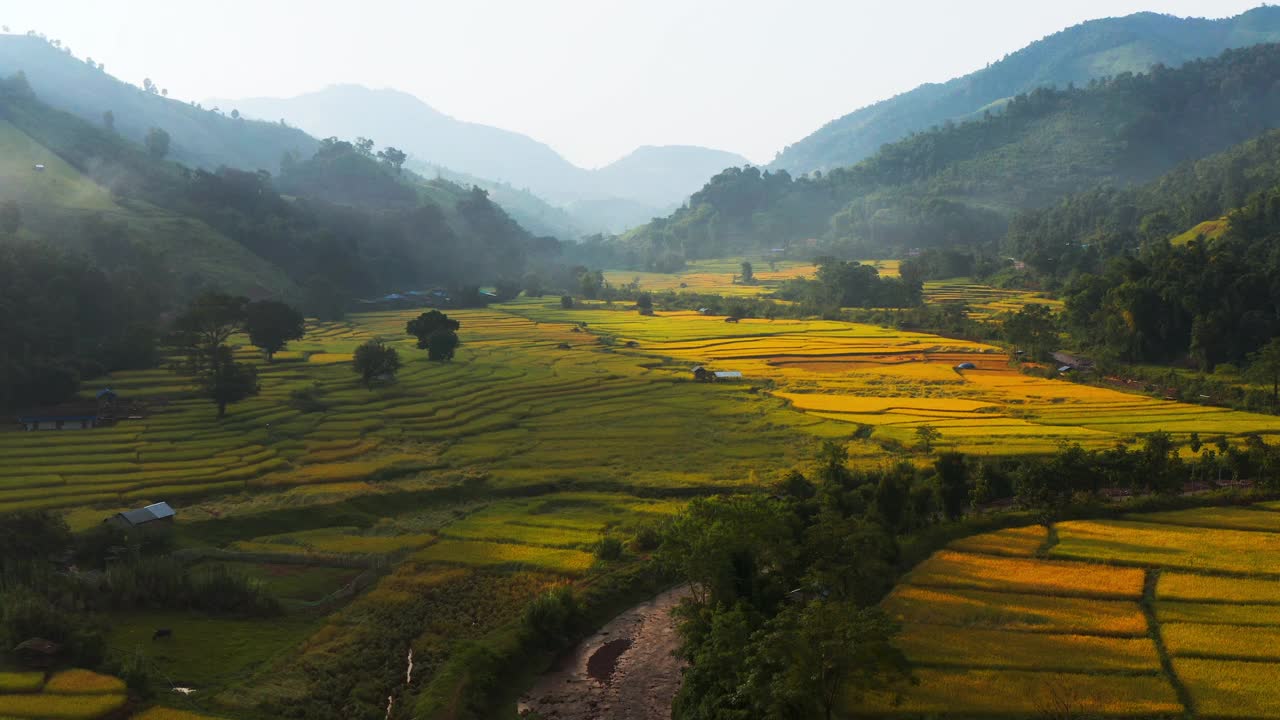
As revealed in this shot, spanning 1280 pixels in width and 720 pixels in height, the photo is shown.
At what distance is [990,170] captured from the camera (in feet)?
474

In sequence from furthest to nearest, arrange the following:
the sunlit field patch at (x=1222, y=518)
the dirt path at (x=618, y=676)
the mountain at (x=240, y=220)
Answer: the mountain at (x=240, y=220) → the sunlit field patch at (x=1222, y=518) → the dirt path at (x=618, y=676)

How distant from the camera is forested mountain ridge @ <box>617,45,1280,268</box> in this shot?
13525 cm

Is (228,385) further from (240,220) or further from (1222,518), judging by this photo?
(240,220)

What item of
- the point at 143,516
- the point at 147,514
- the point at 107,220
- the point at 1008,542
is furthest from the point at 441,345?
the point at 107,220

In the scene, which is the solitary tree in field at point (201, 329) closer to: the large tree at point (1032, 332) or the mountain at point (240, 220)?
the mountain at point (240, 220)

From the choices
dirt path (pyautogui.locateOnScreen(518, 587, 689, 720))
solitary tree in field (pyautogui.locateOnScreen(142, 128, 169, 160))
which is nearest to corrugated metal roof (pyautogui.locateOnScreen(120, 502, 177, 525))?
dirt path (pyautogui.locateOnScreen(518, 587, 689, 720))

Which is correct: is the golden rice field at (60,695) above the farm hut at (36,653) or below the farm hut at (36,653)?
below

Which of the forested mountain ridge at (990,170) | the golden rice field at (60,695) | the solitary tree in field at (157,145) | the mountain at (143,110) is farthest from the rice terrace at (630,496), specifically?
the mountain at (143,110)

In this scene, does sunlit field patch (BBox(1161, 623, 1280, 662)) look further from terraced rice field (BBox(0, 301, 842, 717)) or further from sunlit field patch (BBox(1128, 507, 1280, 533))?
terraced rice field (BBox(0, 301, 842, 717))

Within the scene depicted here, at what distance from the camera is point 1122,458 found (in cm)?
2583

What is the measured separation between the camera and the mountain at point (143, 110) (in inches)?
5714

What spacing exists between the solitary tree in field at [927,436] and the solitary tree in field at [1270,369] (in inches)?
628

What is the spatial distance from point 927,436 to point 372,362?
86.6ft

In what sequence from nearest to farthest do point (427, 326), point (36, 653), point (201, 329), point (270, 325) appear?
point (36, 653) → point (201, 329) → point (270, 325) → point (427, 326)
